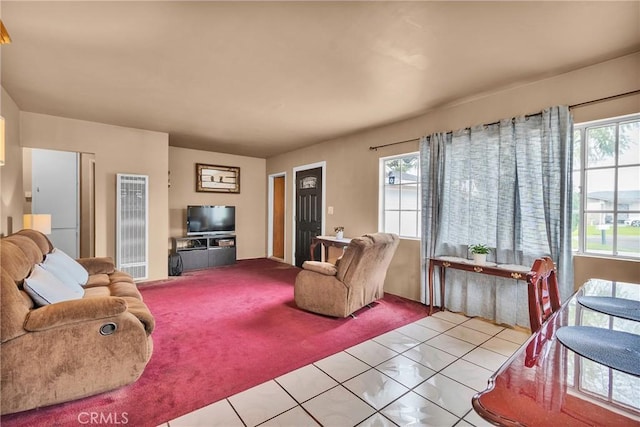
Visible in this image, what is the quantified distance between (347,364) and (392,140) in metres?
3.06

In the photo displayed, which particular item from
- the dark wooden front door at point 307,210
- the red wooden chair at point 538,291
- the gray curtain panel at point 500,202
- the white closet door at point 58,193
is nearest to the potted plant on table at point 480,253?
the gray curtain panel at point 500,202

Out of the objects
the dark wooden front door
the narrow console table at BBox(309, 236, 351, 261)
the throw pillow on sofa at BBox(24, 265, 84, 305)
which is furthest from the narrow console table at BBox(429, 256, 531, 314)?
the throw pillow on sofa at BBox(24, 265, 84, 305)

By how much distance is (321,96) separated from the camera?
321 centimetres

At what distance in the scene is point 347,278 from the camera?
308 centimetres

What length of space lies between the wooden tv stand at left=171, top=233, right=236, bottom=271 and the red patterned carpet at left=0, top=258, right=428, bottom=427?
1.06 m

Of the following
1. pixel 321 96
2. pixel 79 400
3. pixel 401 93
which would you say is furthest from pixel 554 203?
pixel 79 400

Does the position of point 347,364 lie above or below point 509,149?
below

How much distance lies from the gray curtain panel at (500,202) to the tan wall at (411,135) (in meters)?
0.18

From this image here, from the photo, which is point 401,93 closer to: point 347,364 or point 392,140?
point 392,140

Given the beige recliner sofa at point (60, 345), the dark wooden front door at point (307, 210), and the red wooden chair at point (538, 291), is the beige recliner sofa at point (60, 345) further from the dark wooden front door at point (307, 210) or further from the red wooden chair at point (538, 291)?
the dark wooden front door at point (307, 210)

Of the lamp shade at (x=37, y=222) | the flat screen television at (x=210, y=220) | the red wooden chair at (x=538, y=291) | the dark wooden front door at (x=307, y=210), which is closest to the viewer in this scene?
the red wooden chair at (x=538, y=291)

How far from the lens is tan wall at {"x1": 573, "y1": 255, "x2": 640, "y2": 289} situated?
2.32 meters

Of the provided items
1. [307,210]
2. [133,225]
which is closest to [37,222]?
[133,225]

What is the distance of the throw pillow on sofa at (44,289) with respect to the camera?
184 cm
